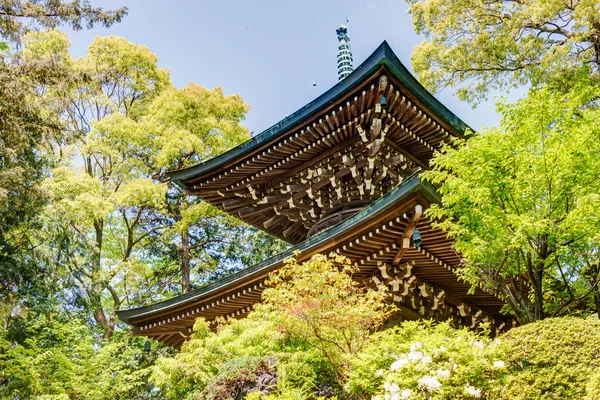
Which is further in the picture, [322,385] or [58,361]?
[58,361]

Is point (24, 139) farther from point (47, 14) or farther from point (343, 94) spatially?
point (343, 94)

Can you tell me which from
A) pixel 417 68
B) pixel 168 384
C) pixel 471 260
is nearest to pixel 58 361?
pixel 168 384

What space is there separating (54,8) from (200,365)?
7275 mm

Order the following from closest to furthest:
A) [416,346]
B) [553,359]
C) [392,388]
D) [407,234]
→ [553,359]
[392,388]
[416,346]
[407,234]

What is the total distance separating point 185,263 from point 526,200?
13.6 metres

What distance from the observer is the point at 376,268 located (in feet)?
25.3

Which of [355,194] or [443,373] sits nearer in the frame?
[443,373]

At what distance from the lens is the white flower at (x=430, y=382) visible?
4.41 meters

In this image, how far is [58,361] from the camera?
35.6 ft

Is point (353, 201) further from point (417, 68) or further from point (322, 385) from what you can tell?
point (417, 68)

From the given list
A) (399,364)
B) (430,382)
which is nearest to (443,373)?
(430,382)

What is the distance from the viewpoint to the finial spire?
15336mm

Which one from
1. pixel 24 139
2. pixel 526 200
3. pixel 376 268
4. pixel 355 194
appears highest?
pixel 24 139

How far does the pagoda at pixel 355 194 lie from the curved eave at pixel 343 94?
0.06ft
